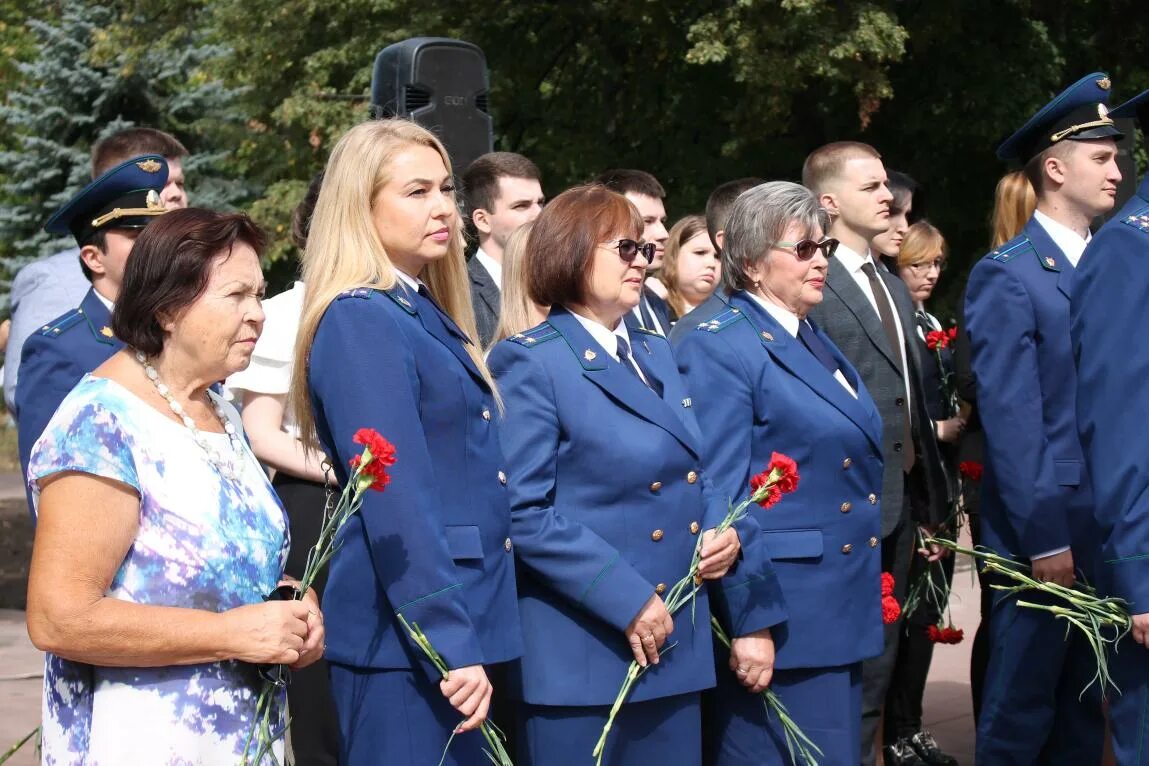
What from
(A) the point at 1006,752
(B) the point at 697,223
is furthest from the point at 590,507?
(B) the point at 697,223

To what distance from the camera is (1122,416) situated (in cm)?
362

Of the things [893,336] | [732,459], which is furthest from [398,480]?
[893,336]

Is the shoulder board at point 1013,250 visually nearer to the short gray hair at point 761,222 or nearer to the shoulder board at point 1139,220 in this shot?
the short gray hair at point 761,222

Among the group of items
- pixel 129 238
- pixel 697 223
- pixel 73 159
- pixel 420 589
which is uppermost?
pixel 129 238

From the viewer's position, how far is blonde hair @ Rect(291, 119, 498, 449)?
12.0 feet

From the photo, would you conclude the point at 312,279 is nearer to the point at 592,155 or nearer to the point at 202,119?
the point at 592,155

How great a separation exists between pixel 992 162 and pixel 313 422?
43.6 ft

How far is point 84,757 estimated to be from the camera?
116 inches

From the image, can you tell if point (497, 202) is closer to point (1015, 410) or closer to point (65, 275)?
point (65, 275)

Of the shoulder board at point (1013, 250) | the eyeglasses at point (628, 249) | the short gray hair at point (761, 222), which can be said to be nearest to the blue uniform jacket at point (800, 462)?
the short gray hair at point (761, 222)

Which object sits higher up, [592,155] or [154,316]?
[154,316]

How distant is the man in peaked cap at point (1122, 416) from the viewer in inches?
142

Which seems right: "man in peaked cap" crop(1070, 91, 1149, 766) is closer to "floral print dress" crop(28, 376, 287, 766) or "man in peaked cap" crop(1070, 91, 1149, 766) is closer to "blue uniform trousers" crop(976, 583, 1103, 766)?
"blue uniform trousers" crop(976, 583, 1103, 766)

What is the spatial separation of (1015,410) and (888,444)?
2.18 ft
